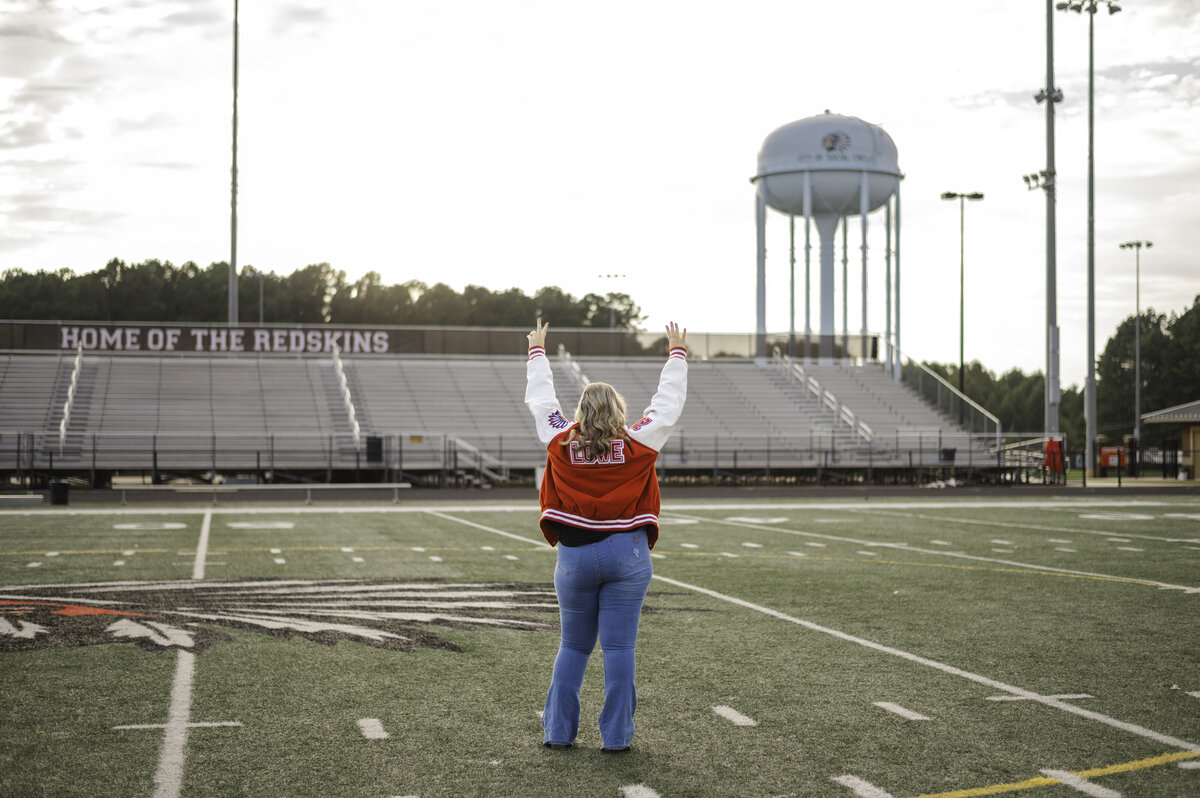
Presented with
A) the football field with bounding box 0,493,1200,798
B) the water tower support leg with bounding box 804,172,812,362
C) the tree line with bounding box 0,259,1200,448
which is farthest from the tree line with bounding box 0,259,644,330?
the football field with bounding box 0,493,1200,798

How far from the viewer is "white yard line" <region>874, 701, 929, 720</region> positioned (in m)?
6.34

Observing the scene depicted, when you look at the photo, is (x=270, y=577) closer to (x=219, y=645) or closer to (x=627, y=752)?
(x=219, y=645)

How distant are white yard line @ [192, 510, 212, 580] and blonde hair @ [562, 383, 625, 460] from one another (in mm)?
7863

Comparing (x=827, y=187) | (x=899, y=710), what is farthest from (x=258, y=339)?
(x=899, y=710)

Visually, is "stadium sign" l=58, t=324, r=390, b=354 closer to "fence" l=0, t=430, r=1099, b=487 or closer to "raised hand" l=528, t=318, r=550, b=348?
"fence" l=0, t=430, r=1099, b=487

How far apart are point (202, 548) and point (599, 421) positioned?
11.3 m

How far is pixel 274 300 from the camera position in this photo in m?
90.3

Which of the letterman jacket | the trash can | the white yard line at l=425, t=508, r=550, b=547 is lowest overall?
the white yard line at l=425, t=508, r=550, b=547

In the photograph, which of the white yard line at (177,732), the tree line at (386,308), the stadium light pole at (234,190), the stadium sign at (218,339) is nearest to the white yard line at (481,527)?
the white yard line at (177,732)

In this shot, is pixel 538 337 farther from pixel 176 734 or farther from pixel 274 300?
pixel 274 300

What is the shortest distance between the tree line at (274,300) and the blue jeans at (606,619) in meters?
68.4

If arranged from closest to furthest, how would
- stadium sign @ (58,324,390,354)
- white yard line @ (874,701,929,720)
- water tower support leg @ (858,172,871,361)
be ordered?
1. white yard line @ (874,701,929,720)
2. stadium sign @ (58,324,390,354)
3. water tower support leg @ (858,172,871,361)

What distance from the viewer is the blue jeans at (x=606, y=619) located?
18.2ft

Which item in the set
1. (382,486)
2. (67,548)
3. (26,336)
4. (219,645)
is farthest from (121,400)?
(219,645)
